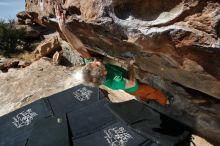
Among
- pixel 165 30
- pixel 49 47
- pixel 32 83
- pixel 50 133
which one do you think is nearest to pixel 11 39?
pixel 49 47

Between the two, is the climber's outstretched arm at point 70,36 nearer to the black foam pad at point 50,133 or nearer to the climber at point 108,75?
the climber at point 108,75

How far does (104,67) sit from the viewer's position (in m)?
4.33

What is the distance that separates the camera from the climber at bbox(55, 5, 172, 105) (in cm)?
419

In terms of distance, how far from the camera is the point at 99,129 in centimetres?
507

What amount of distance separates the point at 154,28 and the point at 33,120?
3.52 meters

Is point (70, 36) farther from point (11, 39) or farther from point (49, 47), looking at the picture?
point (11, 39)

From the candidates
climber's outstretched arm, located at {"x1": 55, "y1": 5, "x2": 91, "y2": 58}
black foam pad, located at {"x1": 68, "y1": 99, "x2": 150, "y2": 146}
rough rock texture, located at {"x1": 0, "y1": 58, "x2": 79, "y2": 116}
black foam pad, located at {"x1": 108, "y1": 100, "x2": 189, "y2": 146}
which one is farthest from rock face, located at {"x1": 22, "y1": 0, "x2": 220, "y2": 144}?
rough rock texture, located at {"x1": 0, "y1": 58, "x2": 79, "y2": 116}

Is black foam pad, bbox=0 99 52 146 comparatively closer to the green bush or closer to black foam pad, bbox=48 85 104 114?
black foam pad, bbox=48 85 104 114

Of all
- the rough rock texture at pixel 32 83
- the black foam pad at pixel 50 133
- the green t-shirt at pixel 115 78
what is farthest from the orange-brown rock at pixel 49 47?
the green t-shirt at pixel 115 78

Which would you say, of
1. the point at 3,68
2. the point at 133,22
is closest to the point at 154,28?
the point at 133,22

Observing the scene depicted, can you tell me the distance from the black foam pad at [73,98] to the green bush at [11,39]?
5745 mm

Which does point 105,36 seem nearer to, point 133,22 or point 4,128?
point 133,22

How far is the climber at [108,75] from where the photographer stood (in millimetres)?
4191

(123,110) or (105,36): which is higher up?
(105,36)
